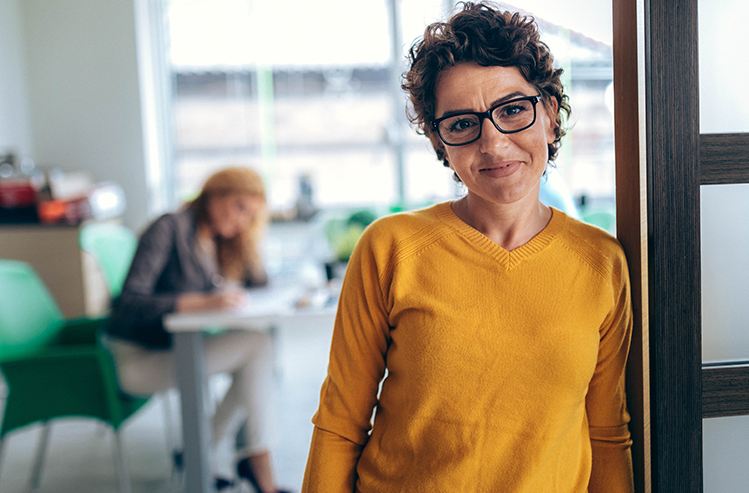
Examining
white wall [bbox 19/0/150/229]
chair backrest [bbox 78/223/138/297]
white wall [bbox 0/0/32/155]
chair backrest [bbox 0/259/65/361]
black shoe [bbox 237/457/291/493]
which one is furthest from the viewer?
white wall [bbox 19/0/150/229]

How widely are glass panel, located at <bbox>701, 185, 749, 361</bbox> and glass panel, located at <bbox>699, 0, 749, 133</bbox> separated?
10cm

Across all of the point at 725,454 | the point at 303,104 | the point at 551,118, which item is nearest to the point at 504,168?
the point at 551,118

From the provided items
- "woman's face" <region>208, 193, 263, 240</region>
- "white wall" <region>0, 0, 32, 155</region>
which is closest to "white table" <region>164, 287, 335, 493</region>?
"woman's face" <region>208, 193, 263, 240</region>

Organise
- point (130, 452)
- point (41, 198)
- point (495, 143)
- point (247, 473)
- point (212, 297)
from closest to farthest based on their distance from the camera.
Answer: point (495, 143), point (212, 297), point (247, 473), point (130, 452), point (41, 198)

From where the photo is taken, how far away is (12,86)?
4.41 m

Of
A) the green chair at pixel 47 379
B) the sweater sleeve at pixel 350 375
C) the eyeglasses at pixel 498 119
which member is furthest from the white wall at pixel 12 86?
the eyeglasses at pixel 498 119

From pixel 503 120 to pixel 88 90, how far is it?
4.50 metres

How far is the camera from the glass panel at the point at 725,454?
96 centimetres

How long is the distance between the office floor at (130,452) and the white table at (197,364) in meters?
0.32

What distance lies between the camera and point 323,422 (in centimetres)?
97

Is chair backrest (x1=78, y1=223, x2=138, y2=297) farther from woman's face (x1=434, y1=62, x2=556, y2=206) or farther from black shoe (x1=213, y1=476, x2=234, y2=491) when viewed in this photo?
woman's face (x1=434, y1=62, x2=556, y2=206)

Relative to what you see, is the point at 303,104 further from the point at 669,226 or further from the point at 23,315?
the point at 669,226

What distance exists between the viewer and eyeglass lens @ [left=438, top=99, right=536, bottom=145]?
89cm

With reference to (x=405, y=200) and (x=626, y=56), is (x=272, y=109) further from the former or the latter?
(x=626, y=56)
